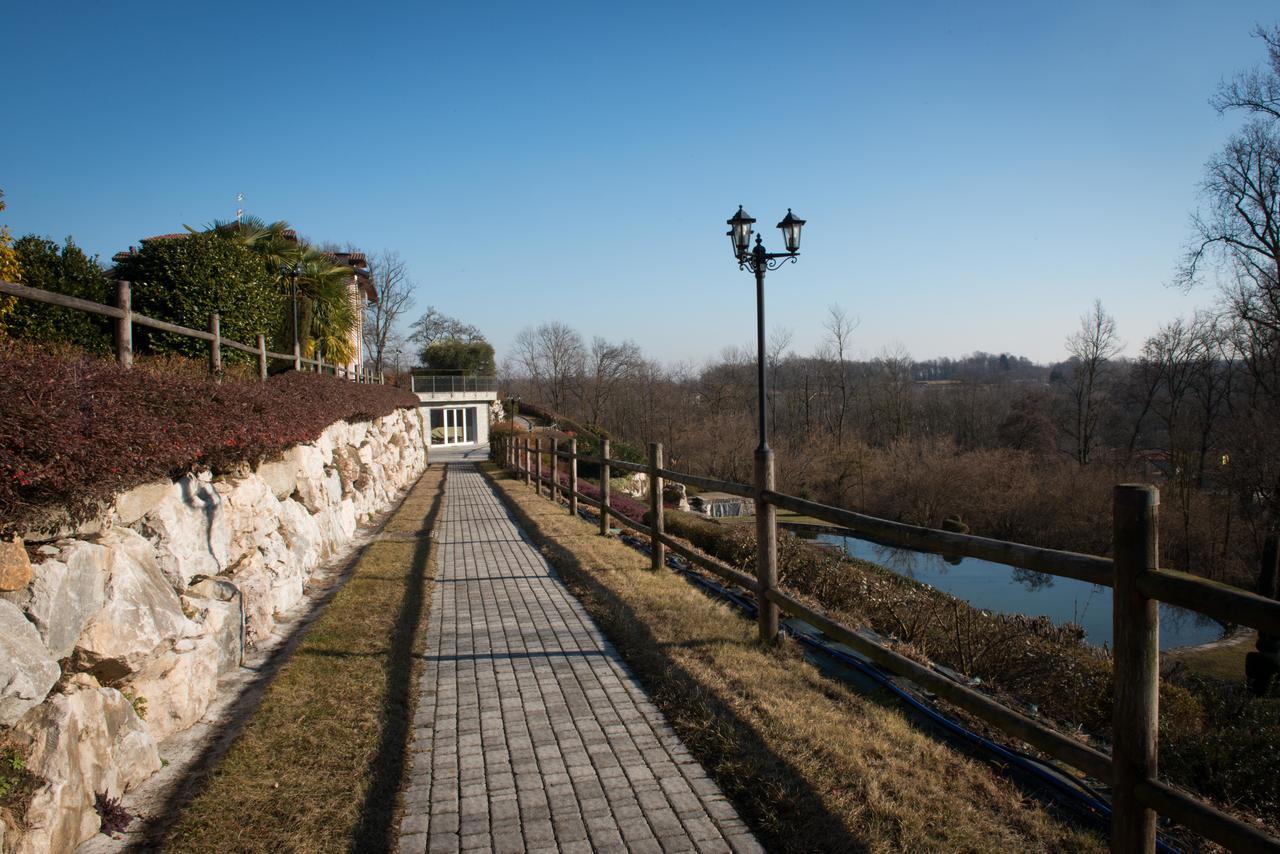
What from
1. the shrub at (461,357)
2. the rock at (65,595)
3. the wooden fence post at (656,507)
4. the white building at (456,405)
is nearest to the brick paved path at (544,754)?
the rock at (65,595)

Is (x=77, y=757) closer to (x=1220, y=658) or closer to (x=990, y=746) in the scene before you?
(x=990, y=746)

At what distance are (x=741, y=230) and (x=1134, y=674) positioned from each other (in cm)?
970

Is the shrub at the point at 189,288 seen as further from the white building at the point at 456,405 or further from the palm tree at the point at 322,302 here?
the white building at the point at 456,405

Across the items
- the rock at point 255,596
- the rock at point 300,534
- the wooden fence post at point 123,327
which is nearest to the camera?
the wooden fence post at point 123,327

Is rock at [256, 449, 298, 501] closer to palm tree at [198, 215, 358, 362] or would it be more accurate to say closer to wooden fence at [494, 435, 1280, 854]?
wooden fence at [494, 435, 1280, 854]

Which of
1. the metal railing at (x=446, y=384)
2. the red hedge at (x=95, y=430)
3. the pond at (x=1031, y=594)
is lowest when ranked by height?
the pond at (x=1031, y=594)

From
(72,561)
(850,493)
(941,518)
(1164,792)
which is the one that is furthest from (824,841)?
(850,493)

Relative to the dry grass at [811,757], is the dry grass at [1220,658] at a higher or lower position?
lower

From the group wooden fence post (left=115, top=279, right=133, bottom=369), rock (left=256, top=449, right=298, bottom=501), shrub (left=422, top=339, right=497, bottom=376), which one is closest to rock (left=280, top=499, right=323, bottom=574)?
rock (left=256, top=449, right=298, bottom=501)

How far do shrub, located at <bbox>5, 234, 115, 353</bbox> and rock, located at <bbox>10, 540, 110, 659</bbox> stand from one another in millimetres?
5908

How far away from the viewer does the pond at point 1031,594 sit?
17.4 metres

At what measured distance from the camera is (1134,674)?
2.29 m

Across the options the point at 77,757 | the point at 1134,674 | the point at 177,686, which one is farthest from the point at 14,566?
the point at 1134,674

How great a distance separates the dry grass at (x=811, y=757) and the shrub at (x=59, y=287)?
23.2 ft
